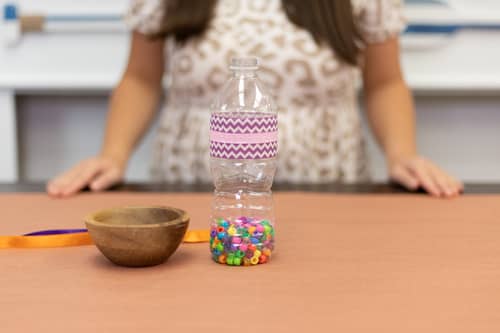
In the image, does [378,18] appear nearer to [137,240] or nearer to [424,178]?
[424,178]

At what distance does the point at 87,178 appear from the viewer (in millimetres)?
1229

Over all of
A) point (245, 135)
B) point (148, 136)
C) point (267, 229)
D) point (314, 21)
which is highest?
point (314, 21)

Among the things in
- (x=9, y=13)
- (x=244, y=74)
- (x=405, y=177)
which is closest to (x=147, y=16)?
(x=9, y=13)

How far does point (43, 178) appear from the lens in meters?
2.27

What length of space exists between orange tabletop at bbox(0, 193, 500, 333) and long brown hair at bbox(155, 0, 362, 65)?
60 centimetres

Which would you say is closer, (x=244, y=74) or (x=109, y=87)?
(x=244, y=74)

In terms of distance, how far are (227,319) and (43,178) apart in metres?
1.76

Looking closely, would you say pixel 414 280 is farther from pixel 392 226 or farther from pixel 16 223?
pixel 16 223

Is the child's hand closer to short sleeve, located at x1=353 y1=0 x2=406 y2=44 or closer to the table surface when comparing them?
the table surface

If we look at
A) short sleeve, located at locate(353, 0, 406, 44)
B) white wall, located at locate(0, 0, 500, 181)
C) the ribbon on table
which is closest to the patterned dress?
short sleeve, located at locate(353, 0, 406, 44)

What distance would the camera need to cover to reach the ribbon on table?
865 mm

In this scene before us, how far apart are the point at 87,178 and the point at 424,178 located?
0.55 meters

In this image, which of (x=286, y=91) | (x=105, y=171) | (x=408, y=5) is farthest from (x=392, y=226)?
(x=408, y=5)

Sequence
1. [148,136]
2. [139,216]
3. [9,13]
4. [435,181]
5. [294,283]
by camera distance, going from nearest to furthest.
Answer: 1. [294,283]
2. [139,216]
3. [435,181]
4. [9,13]
5. [148,136]
